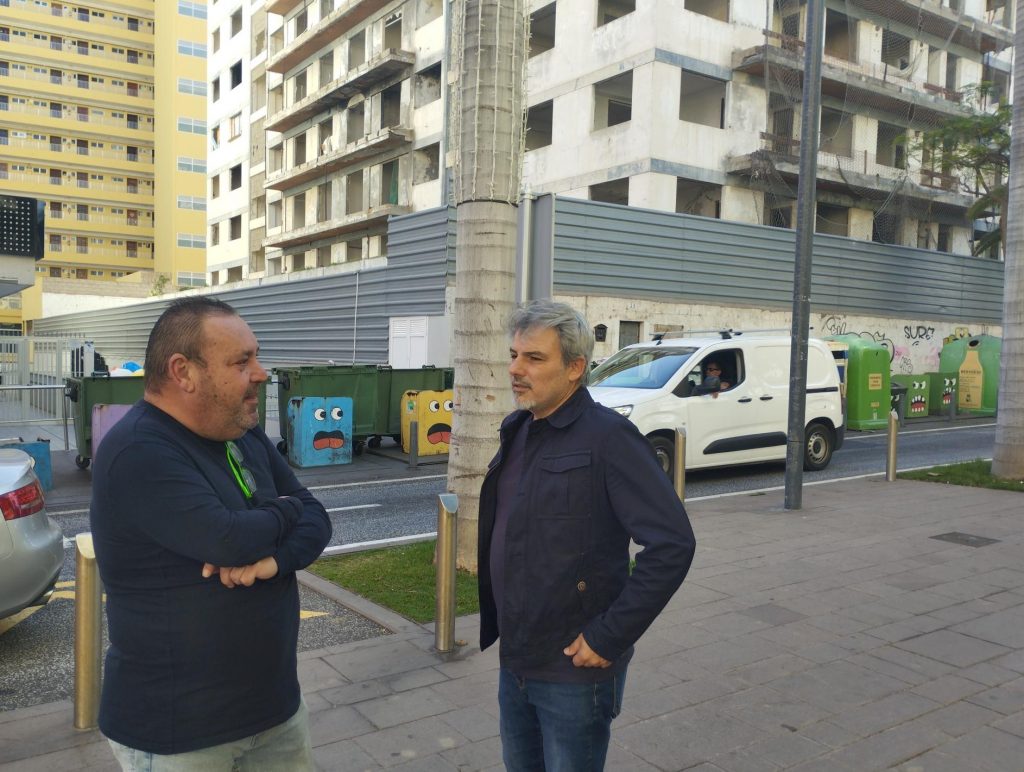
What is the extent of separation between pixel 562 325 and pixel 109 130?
73.7 m

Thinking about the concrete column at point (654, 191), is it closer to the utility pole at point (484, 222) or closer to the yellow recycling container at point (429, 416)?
the yellow recycling container at point (429, 416)

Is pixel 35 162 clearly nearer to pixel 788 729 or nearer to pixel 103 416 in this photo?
pixel 103 416

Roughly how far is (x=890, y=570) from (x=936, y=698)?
2.51 metres

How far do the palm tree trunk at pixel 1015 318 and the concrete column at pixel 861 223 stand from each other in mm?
18078

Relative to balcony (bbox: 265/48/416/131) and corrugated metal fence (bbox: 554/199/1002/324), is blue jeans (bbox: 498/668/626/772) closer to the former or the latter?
corrugated metal fence (bbox: 554/199/1002/324)

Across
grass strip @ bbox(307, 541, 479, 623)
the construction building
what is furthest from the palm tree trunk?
the construction building

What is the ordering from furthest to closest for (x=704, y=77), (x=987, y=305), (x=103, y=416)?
(x=987, y=305) → (x=704, y=77) → (x=103, y=416)

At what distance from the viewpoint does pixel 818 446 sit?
12.5m

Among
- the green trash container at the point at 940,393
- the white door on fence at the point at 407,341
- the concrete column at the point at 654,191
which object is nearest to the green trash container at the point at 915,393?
the green trash container at the point at 940,393

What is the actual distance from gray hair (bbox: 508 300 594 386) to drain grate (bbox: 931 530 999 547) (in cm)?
623

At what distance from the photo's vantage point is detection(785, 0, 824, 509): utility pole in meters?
8.76

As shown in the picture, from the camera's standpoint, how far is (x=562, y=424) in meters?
2.35

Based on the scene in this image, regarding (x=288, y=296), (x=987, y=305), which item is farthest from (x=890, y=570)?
(x=987, y=305)

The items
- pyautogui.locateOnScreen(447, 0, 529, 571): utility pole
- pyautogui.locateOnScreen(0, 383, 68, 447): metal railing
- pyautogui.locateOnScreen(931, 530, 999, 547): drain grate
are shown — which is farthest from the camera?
pyautogui.locateOnScreen(0, 383, 68, 447): metal railing
